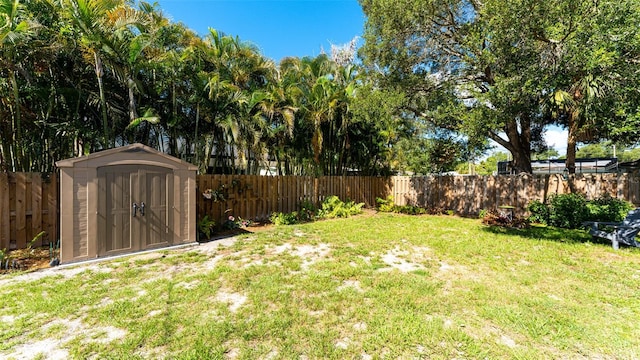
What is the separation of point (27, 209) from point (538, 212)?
12422 millimetres

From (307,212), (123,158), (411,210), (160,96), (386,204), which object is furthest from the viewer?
(386,204)

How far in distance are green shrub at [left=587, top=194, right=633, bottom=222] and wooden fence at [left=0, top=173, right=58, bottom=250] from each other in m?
12.3

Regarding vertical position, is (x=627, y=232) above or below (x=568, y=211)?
below

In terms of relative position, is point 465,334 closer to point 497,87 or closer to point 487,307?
point 487,307

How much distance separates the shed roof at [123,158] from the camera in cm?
419

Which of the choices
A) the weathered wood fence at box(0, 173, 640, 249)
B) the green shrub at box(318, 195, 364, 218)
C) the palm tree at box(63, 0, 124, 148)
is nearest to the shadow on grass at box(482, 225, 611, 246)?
the weathered wood fence at box(0, 173, 640, 249)

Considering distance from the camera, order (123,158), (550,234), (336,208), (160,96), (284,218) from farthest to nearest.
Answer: (336,208), (284,218), (160,96), (550,234), (123,158)

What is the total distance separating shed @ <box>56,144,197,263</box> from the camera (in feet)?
13.6

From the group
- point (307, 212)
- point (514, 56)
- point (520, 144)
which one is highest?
point (514, 56)

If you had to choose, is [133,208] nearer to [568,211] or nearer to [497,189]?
[568,211]

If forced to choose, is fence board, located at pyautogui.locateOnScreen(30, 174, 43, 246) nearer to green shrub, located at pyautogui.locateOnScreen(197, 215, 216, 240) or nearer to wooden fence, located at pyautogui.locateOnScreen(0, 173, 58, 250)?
wooden fence, located at pyautogui.locateOnScreen(0, 173, 58, 250)

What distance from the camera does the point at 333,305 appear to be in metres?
2.92

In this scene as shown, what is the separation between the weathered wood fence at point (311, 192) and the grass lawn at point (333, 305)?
5.26 ft

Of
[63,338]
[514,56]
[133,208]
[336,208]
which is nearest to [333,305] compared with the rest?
[63,338]
